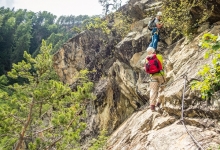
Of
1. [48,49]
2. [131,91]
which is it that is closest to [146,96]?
[131,91]

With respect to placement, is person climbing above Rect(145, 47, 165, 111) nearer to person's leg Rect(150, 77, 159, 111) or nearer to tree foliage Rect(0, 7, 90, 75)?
person's leg Rect(150, 77, 159, 111)

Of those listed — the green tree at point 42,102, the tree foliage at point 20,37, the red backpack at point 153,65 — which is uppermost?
the tree foliage at point 20,37

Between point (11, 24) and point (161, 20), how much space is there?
51.2 metres

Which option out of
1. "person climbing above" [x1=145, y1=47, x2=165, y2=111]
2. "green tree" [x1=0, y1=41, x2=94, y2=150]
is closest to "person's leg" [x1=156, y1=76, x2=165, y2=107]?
"person climbing above" [x1=145, y1=47, x2=165, y2=111]

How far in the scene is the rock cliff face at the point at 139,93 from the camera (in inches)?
195

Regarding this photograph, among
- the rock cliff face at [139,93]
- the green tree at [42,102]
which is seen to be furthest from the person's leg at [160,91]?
the green tree at [42,102]

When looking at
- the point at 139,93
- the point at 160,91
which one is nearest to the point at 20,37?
the point at 139,93

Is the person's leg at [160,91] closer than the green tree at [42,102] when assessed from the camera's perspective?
Yes

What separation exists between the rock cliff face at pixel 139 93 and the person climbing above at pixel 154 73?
1.09 ft

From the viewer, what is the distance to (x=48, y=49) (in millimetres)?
12969

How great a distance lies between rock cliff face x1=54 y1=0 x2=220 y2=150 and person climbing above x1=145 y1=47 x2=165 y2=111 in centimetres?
33

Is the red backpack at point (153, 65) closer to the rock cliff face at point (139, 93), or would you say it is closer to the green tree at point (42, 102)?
the rock cliff face at point (139, 93)

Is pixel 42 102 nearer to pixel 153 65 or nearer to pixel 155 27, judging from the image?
pixel 155 27

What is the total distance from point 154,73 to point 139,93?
3.70 meters
